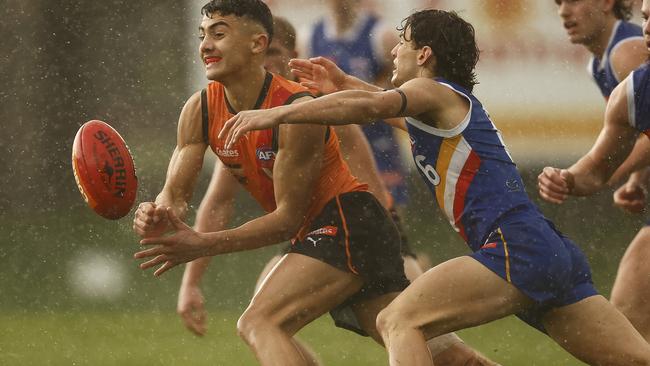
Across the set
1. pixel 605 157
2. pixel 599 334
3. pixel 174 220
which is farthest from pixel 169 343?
pixel 599 334

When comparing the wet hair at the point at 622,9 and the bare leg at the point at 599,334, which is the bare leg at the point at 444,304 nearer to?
the bare leg at the point at 599,334

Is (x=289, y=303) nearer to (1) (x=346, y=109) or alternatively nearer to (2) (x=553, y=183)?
(1) (x=346, y=109)

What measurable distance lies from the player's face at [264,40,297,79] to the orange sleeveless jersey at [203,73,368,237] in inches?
43.4

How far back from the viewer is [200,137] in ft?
18.6

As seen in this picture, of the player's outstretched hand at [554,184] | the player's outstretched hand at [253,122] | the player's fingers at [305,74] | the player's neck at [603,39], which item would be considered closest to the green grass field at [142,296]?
the player's neck at [603,39]

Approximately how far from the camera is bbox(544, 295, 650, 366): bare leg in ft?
15.8

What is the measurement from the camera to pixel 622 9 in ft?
22.7

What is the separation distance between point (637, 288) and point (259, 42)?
1.88m

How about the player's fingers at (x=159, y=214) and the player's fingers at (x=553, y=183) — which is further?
the player's fingers at (x=553, y=183)

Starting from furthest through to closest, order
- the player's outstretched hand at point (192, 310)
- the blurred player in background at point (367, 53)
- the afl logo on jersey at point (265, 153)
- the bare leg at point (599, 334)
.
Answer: the blurred player in background at point (367, 53), the player's outstretched hand at point (192, 310), the afl logo on jersey at point (265, 153), the bare leg at point (599, 334)

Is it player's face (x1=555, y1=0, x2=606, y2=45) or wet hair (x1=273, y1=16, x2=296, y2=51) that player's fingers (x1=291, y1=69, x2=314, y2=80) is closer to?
wet hair (x1=273, y1=16, x2=296, y2=51)

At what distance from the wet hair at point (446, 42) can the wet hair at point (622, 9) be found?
1847mm

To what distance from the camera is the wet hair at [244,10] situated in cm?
568

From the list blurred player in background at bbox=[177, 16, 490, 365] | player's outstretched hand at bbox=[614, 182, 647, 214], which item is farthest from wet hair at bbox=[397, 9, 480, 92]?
player's outstretched hand at bbox=[614, 182, 647, 214]
